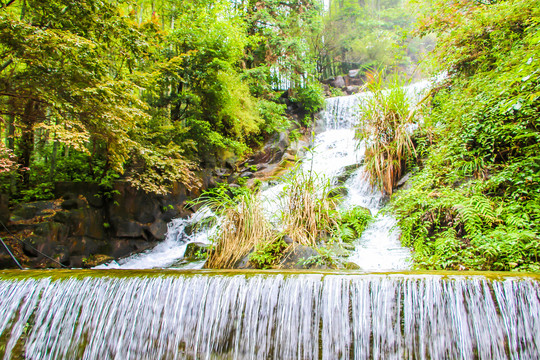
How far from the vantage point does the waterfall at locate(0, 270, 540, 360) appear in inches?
74.9

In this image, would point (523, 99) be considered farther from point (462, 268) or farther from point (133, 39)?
point (133, 39)

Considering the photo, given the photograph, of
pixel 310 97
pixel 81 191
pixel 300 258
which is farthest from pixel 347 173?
pixel 310 97

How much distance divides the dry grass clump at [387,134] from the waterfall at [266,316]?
3.33 m

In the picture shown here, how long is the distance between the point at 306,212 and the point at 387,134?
2595 mm

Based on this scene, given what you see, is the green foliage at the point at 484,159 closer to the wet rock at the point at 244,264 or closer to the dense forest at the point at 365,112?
the dense forest at the point at 365,112

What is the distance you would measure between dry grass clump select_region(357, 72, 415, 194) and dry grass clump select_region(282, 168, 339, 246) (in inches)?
62.5

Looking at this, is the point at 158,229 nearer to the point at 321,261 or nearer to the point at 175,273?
the point at 175,273

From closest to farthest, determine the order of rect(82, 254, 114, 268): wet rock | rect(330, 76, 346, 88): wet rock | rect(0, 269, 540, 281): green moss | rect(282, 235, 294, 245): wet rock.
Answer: rect(0, 269, 540, 281): green moss
rect(282, 235, 294, 245): wet rock
rect(82, 254, 114, 268): wet rock
rect(330, 76, 346, 88): wet rock

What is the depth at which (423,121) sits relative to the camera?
17.8 ft

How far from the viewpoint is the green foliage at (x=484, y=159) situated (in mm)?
2775

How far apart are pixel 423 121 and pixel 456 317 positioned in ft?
14.5

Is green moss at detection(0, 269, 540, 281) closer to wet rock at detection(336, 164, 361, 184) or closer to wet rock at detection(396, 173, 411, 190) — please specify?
wet rock at detection(396, 173, 411, 190)

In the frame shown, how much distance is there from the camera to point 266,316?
86.0 inches

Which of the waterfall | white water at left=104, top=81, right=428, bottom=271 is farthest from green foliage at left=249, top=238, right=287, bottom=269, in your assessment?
the waterfall
